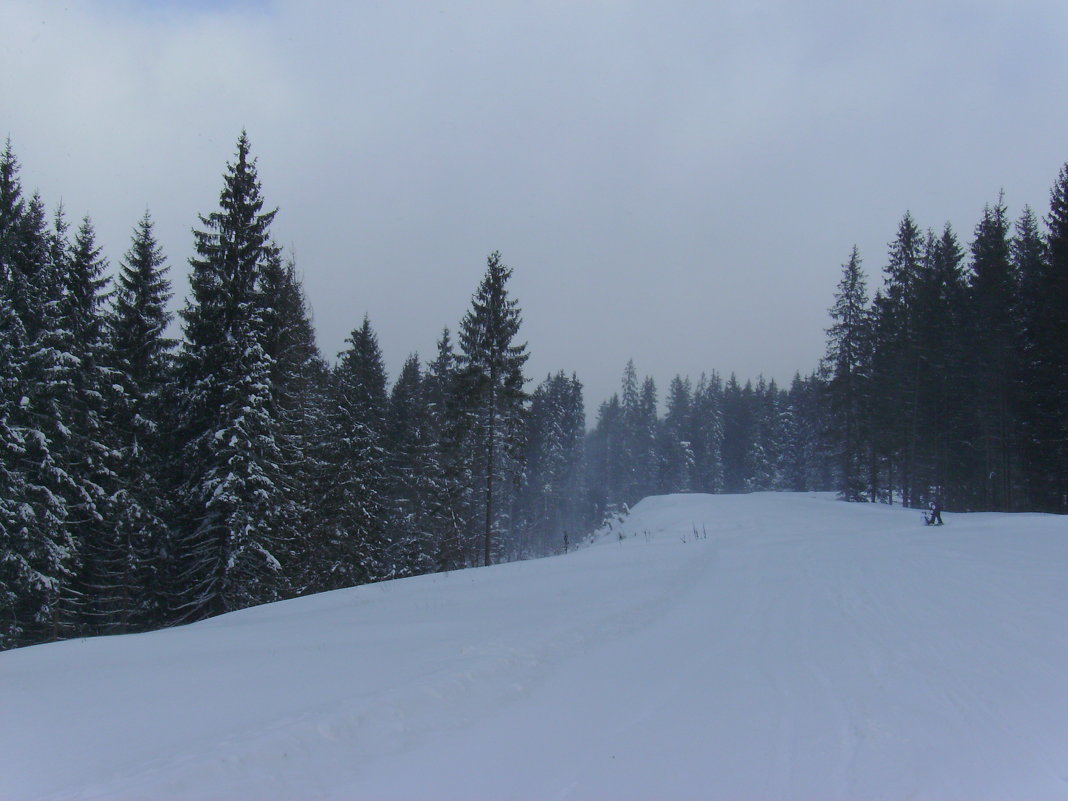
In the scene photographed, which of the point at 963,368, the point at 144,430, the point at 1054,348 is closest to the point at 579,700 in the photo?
the point at 144,430

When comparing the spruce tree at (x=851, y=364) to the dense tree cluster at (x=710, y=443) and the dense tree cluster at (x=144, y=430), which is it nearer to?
the dense tree cluster at (x=710, y=443)

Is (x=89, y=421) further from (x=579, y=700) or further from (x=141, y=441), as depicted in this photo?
(x=579, y=700)

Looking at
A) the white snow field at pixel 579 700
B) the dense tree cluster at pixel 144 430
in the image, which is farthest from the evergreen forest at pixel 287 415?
the white snow field at pixel 579 700

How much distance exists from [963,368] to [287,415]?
1522 inches

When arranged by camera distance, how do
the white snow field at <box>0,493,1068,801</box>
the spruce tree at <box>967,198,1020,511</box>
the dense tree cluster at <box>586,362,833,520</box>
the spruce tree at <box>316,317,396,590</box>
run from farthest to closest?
the dense tree cluster at <box>586,362,833,520</box>, the spruce tree at <box>967,198,1020,511</box>, the spruce tree at <box>316,317,396,590</box>, the white snow field at <box>0,493,1068,801</box>

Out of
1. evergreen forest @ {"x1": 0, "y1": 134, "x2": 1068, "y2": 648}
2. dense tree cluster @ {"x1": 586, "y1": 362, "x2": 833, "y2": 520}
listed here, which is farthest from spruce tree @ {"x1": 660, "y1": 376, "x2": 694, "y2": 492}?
evergreen forest @ {"x1": 0, "y1": 134, "x2": 1068, "y2": 648}

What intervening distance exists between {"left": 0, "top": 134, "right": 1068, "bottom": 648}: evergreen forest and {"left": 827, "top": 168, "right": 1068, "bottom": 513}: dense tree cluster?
147 mm

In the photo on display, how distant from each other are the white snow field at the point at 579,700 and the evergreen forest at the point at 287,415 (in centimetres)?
908

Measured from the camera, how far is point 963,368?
3709 centimetres

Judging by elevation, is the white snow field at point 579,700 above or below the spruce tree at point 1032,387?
below

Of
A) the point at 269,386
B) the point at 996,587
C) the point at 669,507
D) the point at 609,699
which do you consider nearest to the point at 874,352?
the point at 669,507

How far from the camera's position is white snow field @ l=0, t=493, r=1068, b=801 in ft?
15.8

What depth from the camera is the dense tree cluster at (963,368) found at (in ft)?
103

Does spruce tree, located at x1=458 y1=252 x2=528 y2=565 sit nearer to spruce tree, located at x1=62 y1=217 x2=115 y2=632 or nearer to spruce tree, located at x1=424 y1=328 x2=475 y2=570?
spruce tree, located at x1=424 y1=328 x2=475 y2=570
